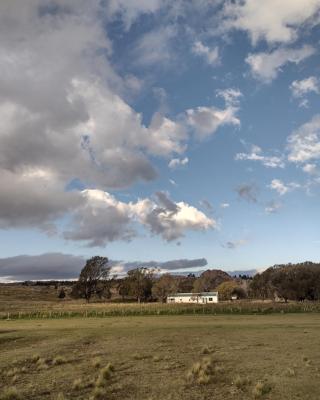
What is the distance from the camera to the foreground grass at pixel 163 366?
18.7m

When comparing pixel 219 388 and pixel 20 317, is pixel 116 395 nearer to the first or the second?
pixel 219 388

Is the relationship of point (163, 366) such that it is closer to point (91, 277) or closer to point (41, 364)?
point (41, 364)

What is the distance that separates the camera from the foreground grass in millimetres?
18703

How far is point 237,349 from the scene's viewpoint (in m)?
29.8

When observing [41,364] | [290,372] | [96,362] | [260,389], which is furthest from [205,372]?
[41,364]

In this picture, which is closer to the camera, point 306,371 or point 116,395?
point 116,395

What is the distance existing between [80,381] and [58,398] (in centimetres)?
279

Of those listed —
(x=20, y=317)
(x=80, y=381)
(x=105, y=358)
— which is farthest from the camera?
(x=20, y=317)

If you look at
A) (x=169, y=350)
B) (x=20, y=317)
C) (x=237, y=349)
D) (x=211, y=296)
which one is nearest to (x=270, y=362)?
(x=237, y=349)

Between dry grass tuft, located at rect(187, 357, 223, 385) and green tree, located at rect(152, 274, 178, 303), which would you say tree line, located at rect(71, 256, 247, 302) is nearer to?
green tree, located at rect(152, 274, 178, 303)

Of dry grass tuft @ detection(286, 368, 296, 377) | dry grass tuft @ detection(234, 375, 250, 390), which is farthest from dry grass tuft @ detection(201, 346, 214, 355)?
dry grass tuft @ detection(234, 375, 250, 390)

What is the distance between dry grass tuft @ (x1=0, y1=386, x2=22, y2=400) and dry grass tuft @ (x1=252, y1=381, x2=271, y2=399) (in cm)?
878

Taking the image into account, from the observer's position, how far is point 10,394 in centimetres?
1809

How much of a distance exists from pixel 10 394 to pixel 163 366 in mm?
8544
